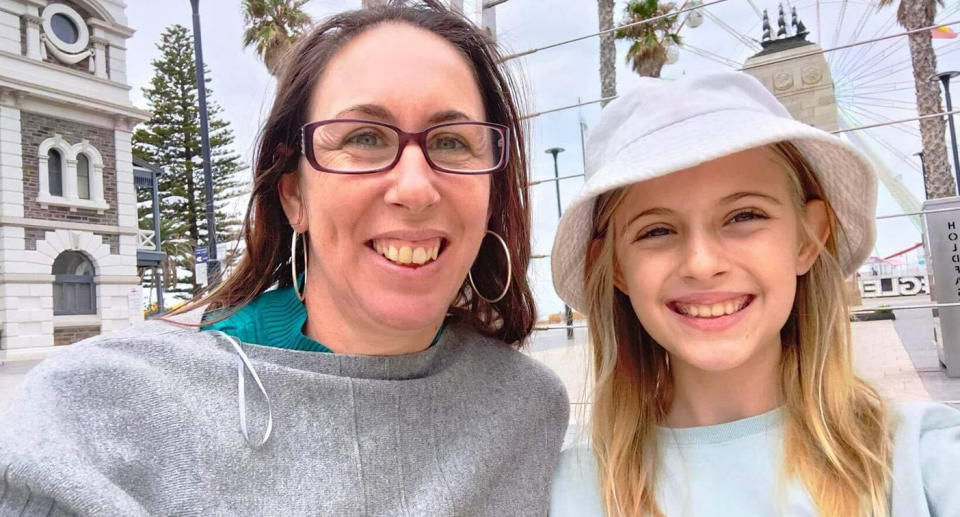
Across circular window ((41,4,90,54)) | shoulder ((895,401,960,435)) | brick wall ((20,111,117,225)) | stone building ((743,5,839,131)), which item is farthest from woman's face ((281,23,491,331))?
circular window ((41,4,90,54))

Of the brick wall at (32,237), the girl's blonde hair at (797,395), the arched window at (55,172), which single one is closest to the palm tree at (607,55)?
the girl's blonde hair at (797,395)

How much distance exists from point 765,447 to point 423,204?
0.93 metres

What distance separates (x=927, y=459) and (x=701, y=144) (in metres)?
0.73

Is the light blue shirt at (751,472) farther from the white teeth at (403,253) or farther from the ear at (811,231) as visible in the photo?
the white teeth at (403,253)

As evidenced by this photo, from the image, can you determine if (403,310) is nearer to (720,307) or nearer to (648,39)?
(720,307)

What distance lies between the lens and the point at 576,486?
1.57 meters

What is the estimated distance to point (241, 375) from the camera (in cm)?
128

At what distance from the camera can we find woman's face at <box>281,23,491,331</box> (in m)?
1.37

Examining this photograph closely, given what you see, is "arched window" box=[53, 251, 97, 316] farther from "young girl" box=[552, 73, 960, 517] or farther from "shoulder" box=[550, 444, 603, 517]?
"young girl" box=[552, 73, 960, 517]

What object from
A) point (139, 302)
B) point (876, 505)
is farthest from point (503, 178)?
point (139, 302)

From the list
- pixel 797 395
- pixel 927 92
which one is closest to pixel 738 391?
pixel 797 395

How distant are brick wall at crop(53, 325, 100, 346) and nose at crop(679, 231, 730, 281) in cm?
2147

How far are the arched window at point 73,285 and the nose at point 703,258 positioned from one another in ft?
73.5

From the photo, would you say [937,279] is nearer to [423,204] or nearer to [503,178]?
[503,178]
